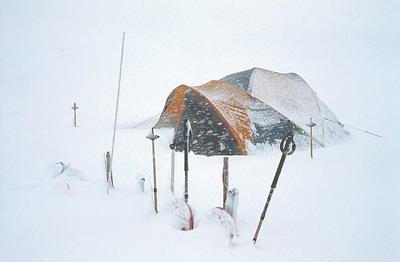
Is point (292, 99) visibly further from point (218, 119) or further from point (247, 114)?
point (218, 119)

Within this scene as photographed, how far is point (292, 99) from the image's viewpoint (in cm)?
871

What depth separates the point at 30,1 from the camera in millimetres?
Result: 23172

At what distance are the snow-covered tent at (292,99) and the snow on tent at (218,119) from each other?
0.75m

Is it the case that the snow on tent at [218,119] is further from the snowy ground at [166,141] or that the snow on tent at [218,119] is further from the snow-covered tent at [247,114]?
the snowy ground at [166,141]

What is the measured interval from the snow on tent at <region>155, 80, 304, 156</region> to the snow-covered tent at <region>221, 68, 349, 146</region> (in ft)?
2.47

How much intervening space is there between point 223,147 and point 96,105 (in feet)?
31.4

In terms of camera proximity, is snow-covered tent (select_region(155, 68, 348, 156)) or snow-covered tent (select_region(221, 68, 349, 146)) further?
snow-covered tent (select_region(221, 68, 349, 146))

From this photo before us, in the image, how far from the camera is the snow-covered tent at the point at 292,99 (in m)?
7.97

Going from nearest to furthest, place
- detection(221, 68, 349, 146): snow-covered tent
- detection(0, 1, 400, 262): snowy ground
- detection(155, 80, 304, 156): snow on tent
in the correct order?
1. detection(0, 1, 400, 262): snowy ground
2. detection(155, 80, 304, 156): snow on tent
3. detection(221, 68, 349, 146): snow-covered tent

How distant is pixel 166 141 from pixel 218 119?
4.11 metres

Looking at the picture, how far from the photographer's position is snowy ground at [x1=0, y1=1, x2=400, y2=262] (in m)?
4.37

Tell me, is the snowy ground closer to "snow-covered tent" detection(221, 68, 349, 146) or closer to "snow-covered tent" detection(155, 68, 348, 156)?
"snow-covered tent" detection(221, 68, 349, 146)

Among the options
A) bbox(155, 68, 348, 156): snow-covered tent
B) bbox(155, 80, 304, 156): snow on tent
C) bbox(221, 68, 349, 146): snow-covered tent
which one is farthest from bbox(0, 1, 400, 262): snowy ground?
bbox(155, 80, 304, 156): snow on tent

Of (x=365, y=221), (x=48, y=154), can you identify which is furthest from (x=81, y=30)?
(x=365, y=221)
